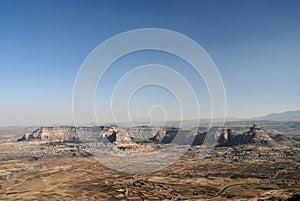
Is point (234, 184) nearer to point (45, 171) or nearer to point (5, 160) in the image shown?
point (45, 171)

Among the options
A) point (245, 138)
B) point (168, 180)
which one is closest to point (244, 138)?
point (245, 138)

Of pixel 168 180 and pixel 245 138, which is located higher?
pixel 245 138

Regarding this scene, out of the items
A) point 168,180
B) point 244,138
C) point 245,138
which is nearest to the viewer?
point 168,180

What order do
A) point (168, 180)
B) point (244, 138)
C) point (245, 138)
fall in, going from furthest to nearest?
point (244, 138), point (245, 138), point (168, 180)

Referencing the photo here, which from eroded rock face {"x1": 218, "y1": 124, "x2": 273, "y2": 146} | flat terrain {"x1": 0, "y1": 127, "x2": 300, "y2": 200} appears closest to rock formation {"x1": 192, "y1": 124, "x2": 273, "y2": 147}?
eroded rock face {"x1": 218, "y1": 124, "x2": 273, "y2": 146}

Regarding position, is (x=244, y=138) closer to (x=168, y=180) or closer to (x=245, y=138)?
(x=245, y=138)

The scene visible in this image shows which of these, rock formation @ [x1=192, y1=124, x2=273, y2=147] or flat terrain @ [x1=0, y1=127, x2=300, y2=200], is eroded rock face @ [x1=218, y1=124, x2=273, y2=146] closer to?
rock formation @ [x1=192, y1=124, x2=273, y2=147]

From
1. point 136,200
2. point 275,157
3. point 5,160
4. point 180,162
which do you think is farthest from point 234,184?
point 5,160

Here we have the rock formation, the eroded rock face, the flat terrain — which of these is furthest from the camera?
the eroded rock face
